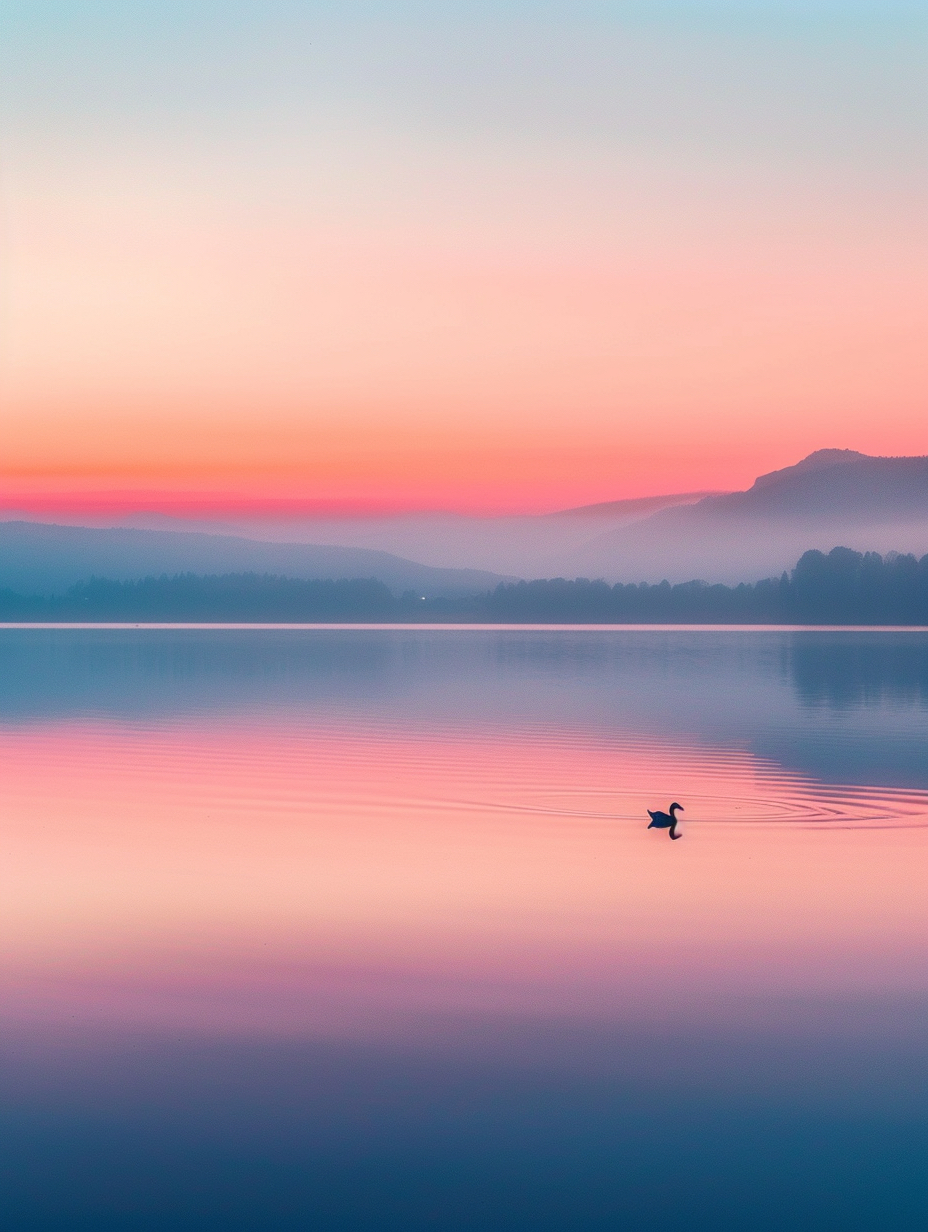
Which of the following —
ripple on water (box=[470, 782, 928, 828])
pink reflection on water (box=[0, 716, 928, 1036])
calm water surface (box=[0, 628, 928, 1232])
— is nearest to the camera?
calm water surface (box=[0, 628, 928, 1232])

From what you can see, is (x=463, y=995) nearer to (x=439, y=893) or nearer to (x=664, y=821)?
(x=439, y=893)

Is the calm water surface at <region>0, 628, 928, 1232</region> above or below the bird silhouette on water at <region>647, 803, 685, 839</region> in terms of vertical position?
below

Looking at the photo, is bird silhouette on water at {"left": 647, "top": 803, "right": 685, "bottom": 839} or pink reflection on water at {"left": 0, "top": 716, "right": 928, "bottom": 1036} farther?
bird silhouette on water at {"left": 647, "top": 803, "right": 685, "bottom": 839}

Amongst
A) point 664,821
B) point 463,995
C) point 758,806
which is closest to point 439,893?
point 463,995

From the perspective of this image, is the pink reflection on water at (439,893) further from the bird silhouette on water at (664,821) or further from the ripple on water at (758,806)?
the bird silhouette on water at (664,821)

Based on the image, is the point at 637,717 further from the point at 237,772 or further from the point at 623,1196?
the point at 623,1196

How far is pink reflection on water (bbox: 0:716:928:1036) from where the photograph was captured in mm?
11227

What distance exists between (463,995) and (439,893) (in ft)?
11.9

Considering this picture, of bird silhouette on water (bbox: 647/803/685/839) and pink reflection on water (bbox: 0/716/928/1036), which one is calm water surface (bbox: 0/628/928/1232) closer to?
pink reflection on water (bbox: 0/716/928/1036)

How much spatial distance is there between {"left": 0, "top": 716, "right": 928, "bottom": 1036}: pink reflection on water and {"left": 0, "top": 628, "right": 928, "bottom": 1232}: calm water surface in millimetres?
55

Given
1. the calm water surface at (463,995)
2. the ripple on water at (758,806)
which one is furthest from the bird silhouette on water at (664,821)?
the ripple on water at (758,806)

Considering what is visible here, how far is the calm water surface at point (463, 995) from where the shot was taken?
26.0 ft

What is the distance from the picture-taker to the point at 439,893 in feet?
48.5

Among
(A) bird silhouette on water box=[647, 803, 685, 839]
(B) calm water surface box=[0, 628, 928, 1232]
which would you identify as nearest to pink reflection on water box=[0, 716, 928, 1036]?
(B) calm water surface box=[0, 628, 928, 1232]
